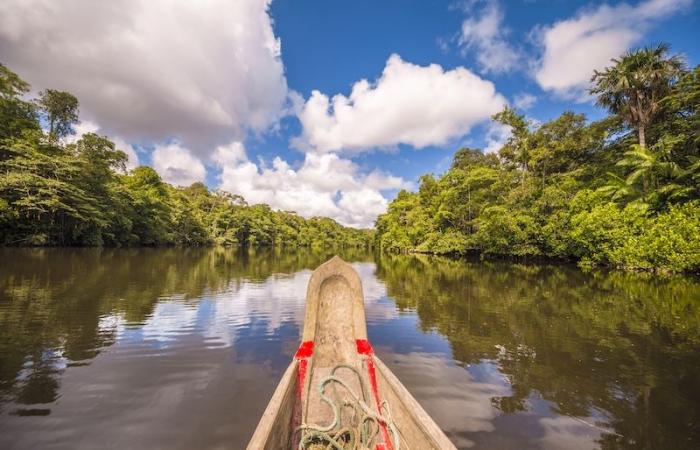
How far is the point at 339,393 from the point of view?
413 cm

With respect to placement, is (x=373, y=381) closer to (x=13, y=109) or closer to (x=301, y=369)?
(x=301, y=369)

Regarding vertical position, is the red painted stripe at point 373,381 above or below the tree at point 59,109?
below

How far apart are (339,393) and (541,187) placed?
119 feet

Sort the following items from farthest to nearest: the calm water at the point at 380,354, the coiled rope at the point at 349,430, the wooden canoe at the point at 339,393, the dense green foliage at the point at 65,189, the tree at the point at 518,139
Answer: the tree at the point at 518,139, the dense green foliage at the point at 65,189, the calm water at the point at 380,354, the coiled rope at the point at 349,430, the wooden canoe at the point at 339,393

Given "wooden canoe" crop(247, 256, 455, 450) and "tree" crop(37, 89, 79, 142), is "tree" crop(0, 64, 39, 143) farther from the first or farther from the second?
"wooden canoe" crop(247, 256, 455, 450)

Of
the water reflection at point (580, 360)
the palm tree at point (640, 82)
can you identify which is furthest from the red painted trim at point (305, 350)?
the palm tree at point (640, 82)

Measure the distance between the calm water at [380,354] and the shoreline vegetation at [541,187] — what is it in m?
11.8

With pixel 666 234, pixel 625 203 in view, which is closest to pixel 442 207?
pixel 625 203

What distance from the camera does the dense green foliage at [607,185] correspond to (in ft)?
67.4

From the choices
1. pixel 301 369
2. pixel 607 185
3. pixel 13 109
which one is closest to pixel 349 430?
pixel 301 369

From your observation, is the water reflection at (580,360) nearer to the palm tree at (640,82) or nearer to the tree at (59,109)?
the palm tree at (640,82)

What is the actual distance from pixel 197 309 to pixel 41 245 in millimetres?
34999

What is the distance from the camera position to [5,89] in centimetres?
2841

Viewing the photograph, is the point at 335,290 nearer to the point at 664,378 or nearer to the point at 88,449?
the point at 88,449
